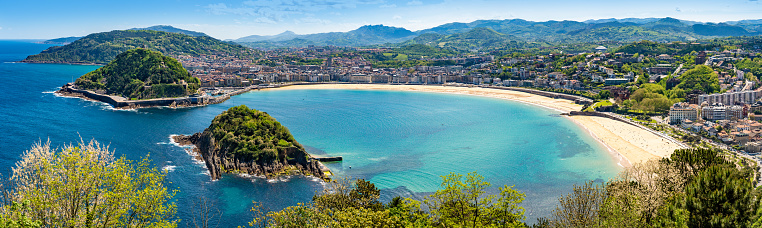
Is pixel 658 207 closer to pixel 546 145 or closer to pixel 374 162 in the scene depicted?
pixel 374 162

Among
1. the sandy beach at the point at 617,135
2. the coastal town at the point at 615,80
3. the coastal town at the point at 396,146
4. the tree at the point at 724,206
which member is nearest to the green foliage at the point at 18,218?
the coastal town at the point at 396,146

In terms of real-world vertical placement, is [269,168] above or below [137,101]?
below

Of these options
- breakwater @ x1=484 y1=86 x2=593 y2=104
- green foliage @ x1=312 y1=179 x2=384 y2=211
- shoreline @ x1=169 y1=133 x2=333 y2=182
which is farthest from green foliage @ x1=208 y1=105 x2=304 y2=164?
breakwater @ x1=484 y1=86 x2=593 y2=104

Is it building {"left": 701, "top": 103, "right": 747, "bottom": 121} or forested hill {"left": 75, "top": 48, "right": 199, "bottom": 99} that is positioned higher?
forested hill {"left": 75, "top": 48, "right": 199, "bottom": 99}

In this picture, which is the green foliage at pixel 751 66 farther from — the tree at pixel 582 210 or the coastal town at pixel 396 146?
the tree at pixel 582 210

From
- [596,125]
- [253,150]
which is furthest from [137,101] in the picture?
[596,125]

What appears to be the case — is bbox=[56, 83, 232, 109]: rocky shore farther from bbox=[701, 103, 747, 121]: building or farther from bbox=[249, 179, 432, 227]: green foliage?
bbox=[701, 103, 747, 121]: building

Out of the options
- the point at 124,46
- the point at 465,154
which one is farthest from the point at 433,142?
the point at 124,46

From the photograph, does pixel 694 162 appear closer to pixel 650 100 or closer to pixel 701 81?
pixel 650 100
